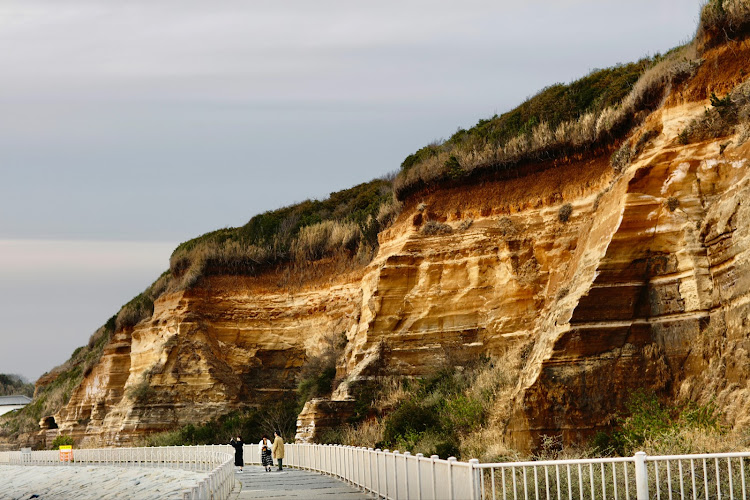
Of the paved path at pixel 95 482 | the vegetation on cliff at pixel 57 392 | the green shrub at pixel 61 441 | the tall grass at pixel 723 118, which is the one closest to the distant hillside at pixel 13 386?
the vegetation on cliff at pixel 57 392

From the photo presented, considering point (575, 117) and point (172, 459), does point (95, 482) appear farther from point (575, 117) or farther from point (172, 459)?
point (575, 117)

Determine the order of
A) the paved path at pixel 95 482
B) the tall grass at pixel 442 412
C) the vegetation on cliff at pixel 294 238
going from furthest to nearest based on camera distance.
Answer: the vegetation on cliff at pixel 294 238
the paved path at pixel 95 482
the tall grass at pixel 442 412

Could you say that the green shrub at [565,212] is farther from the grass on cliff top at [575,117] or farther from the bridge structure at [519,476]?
the bridge structure at [519,476]

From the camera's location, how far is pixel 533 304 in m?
32.1

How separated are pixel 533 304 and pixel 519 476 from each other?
15154 mm

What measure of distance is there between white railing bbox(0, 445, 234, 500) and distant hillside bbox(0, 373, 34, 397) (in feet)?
348

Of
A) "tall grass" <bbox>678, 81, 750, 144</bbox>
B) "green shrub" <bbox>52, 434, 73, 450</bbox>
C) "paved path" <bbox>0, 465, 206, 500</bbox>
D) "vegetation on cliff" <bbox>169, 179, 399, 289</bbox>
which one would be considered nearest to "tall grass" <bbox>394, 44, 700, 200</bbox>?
"tall grass" <bbox>678, 81, 750, 144</bbox>

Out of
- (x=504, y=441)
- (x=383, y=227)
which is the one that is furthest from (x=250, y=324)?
(x=504, y=441)

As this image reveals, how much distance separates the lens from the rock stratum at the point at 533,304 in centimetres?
2195

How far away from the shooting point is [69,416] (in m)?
62.7

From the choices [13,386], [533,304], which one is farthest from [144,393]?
[13,386]

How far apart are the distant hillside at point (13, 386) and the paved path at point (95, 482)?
377ft

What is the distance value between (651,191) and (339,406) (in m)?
15.6

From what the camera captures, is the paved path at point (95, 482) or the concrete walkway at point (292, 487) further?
the paved path at point (95, 482)
